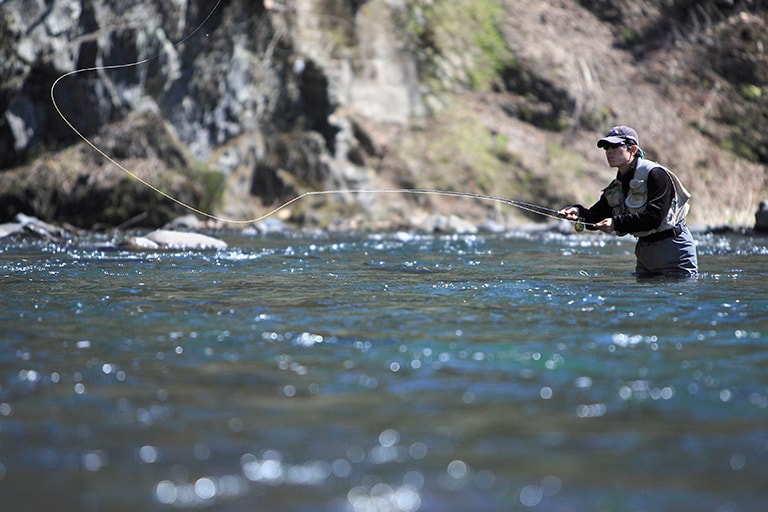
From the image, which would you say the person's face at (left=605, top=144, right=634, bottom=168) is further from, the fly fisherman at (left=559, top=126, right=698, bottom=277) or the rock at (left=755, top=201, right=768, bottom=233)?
the rock at (left=755, top=201, right=768, bottom=233)

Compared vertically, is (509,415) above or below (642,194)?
below

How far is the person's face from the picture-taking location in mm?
7586

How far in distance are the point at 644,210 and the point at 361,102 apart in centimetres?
1564

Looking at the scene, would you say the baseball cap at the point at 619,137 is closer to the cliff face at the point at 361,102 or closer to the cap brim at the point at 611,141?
the cap brim at the point at 611,141

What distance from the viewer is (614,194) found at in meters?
8.08

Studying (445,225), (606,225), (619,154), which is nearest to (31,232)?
(445,225)

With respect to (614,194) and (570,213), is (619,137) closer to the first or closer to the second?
(614,194)

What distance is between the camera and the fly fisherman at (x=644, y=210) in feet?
25.2

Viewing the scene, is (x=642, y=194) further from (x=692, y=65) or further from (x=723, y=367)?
(x=692, y=65)

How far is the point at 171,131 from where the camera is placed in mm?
19672

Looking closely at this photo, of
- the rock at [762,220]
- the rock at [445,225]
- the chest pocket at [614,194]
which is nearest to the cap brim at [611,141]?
the chest pocket at [614,194]

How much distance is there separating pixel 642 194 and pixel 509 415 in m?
5.01

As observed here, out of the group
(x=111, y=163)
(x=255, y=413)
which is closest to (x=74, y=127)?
(x=111, y=163)

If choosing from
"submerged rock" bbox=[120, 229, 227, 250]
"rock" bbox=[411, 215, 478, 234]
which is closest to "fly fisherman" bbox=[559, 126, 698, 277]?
"submerged rock" bbox=[120, 229, 227, 250]
